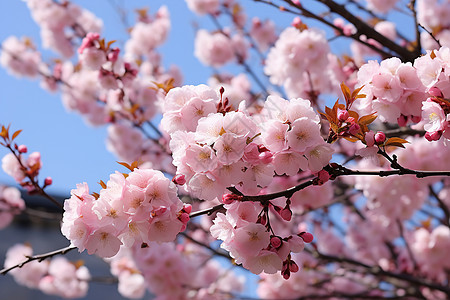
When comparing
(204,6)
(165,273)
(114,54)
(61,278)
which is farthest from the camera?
(204,6)

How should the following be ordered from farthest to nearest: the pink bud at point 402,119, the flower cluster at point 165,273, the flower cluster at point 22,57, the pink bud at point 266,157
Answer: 1. the flower cluster at point 22,57
2. the flower cluster at point 165,273
3. the pink bud at point 402,119
4. the pink bud at point 266,157

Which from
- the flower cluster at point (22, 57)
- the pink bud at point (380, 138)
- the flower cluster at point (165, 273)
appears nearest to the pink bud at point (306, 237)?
the pink bud at point (380, 138)

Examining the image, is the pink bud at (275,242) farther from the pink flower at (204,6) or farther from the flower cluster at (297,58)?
the pink flower at (204,6)

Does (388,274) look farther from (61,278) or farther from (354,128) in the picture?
(61,278)

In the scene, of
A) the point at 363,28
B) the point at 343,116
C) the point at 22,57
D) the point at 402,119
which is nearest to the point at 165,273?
the point at 363,28

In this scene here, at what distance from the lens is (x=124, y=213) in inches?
38.2

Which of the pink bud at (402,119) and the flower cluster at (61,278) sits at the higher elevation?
the flower cluster at (61,278)

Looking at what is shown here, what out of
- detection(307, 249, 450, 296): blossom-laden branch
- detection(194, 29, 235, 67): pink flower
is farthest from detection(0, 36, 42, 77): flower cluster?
detection(307, 249, 450, 296): blossom-laden branch

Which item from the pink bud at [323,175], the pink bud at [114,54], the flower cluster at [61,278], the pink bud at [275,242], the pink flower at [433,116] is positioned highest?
the pink bud at [114,54]

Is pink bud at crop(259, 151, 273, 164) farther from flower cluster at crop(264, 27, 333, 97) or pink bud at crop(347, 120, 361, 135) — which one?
flower cluster at crop(264, 27, 333, 97)

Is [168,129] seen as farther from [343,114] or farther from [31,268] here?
[31,268]

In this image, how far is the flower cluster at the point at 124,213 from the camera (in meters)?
0.97

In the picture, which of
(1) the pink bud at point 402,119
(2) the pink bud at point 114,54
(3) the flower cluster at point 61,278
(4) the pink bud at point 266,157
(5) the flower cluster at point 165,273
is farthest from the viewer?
(3) the flower cluster at point 61,278

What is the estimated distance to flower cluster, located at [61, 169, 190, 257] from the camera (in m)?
0.97
